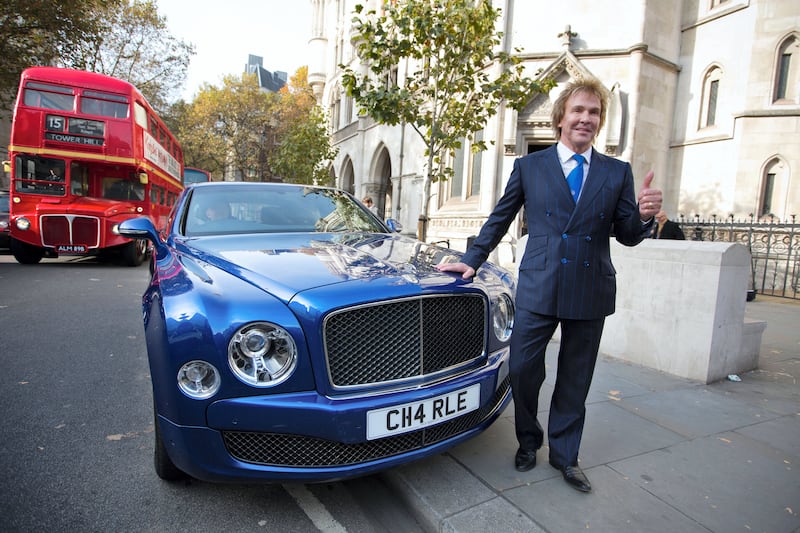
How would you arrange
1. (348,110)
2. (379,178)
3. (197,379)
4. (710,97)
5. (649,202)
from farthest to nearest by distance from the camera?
(348,110) → (379,178) → (710,97) → (649,202) → (197,379)

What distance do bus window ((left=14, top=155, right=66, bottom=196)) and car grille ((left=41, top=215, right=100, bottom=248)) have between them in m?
0.69

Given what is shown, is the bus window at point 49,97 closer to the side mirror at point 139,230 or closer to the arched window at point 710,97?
the side mirror at point 139,230

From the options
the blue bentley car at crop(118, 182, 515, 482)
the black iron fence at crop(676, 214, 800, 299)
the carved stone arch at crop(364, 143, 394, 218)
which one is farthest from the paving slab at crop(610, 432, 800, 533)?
the carved stone arch at crop(364, 143, 394, 218)

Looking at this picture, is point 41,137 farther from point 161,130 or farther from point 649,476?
point 649,476

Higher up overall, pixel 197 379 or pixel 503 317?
pixel 503 317

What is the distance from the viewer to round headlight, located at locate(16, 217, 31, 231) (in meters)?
9.66

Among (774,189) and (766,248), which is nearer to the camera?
(766,248)

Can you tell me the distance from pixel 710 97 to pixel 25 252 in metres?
19.1

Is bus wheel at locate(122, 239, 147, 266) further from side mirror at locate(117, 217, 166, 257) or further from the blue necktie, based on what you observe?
the blue necktie

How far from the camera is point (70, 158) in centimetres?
1009

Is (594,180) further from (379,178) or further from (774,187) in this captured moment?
(379,178)

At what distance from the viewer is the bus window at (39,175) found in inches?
385

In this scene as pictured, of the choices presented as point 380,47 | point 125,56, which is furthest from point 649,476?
point 125,56

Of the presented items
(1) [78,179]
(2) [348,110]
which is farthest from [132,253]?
(2) [348,110]
